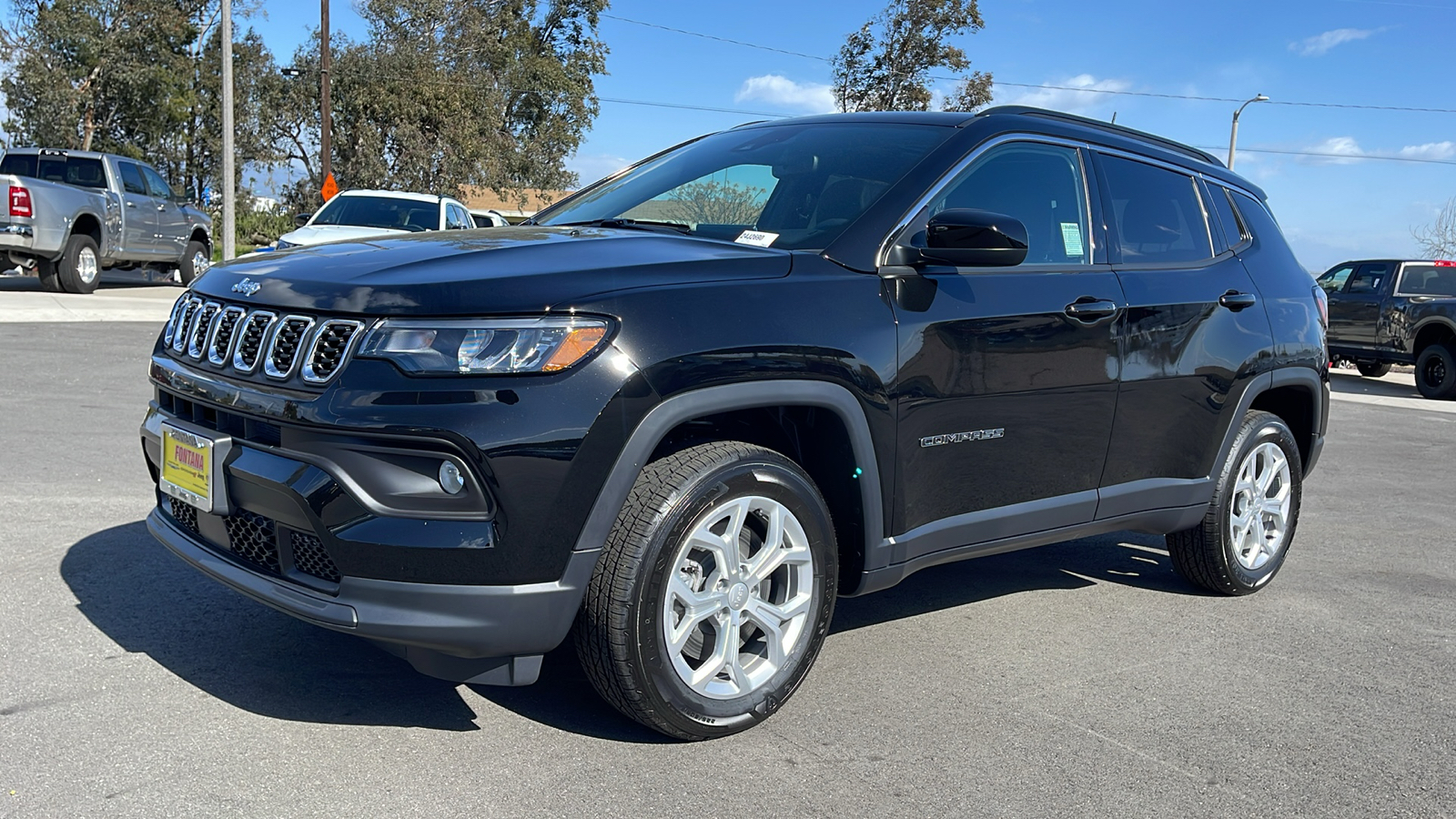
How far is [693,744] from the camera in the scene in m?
3.39

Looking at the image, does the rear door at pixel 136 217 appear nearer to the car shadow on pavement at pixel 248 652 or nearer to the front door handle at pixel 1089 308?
the car shadow on pavement at pixel 248 652

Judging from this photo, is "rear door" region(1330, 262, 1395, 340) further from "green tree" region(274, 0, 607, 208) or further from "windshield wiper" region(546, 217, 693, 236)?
"green tree" region(274, 0, 607, 208)

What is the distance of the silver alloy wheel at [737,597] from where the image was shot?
10.8 feet

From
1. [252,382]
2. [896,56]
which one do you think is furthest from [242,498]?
[896,56]

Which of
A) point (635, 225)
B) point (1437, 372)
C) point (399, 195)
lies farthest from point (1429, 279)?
point (635, 225)

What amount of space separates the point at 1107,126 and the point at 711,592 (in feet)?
8.78

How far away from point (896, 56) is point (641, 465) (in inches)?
1508

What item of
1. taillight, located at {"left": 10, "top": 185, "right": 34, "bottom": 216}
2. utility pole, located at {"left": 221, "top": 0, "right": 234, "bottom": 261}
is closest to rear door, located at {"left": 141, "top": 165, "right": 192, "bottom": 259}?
taillight, located at {"left": 10, "top": 185, "right": 34, "bottom": 216}

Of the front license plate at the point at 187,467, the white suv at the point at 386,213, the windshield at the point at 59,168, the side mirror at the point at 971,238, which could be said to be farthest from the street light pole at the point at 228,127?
the side mirror at the point at 971,238

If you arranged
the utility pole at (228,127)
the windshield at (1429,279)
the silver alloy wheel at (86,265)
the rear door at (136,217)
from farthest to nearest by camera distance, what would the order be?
1. the utility pole at (228,127)
2. the rear door at (136,217)
3. the windshield at (1429,279)
4. the silver alloy wheel at (86,265)

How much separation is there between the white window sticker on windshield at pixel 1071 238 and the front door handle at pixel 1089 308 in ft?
0.66

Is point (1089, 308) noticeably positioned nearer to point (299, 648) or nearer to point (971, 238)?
point (971, 238)

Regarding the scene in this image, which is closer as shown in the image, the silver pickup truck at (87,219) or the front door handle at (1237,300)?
the front door handle at (1237,300)

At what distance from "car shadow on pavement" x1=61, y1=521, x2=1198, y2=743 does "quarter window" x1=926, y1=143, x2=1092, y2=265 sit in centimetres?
148
